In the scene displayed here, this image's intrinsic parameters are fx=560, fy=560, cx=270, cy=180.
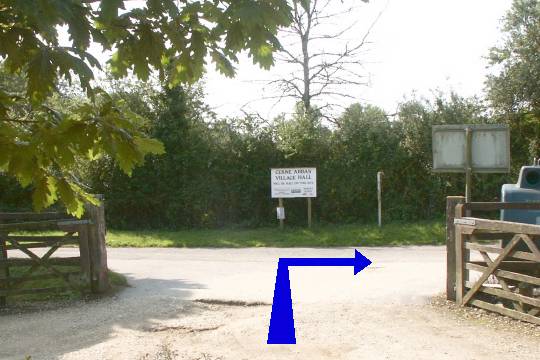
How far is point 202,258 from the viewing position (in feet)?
45.2

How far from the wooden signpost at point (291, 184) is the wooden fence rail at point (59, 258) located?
9547 millimetres

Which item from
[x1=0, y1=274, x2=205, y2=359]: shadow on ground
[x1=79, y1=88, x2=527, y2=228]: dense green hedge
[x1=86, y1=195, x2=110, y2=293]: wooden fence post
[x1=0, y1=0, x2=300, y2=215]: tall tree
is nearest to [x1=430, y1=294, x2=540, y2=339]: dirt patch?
[x1=0, y1=274, x2=205, y2=359]: shadow on ground

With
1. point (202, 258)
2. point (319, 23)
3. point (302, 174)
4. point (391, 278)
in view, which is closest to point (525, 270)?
point (391, 278)

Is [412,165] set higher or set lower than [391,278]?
higher

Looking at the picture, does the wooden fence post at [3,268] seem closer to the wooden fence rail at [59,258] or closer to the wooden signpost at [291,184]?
the wooden fence rail at [59,258]

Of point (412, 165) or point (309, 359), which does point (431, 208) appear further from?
point (309, 359)

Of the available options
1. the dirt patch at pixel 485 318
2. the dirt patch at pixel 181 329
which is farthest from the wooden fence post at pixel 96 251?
the dirt patch at pixel 485 318

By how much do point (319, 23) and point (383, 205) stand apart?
874 cm

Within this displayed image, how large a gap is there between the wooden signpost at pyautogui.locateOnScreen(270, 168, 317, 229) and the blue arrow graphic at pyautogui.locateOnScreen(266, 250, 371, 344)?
4.66 meters

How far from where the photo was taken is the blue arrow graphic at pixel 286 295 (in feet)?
21.3

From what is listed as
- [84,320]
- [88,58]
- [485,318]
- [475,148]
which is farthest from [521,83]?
[88,58]

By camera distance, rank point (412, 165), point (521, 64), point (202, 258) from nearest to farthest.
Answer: point (202, 258) → point (412, 165) → point (521, 64)

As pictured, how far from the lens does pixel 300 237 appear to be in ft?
56.1

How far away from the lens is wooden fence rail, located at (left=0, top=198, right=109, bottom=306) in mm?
8727
